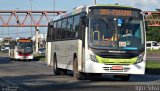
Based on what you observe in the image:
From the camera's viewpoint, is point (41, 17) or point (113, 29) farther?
point (41, 17)

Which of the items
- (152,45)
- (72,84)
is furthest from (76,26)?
(152,45)

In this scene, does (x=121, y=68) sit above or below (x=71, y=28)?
below

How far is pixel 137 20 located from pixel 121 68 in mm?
2297

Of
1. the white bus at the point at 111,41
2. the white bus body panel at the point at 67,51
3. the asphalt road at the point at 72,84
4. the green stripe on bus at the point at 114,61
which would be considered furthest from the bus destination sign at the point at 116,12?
the asphalt road at the point at 72,84

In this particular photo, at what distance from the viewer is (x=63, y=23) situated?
1102 inches

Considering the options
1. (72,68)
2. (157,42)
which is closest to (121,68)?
(72,68)

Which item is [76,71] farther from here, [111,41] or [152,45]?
[152,45]

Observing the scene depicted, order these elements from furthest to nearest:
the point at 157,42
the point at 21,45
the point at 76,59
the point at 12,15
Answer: the point at 157,42, the point at 12,15, the point at 21,45, the point at 76,59

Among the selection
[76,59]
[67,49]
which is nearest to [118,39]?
[76,59]

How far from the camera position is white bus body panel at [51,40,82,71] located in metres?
23.6

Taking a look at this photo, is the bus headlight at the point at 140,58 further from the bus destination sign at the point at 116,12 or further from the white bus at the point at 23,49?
the white bus at the point at 23,49

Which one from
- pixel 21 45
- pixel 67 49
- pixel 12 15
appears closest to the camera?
pixel 67 49

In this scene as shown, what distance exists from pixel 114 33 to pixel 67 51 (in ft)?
15.2

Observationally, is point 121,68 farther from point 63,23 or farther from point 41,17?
point 41,17
